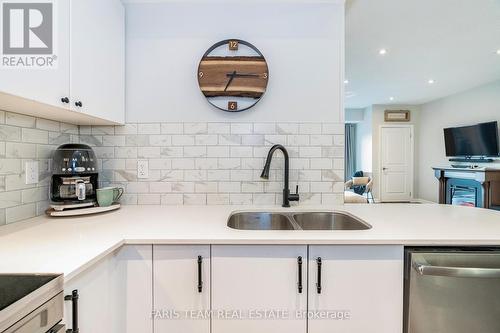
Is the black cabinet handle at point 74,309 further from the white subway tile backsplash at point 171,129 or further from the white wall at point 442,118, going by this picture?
the white wall at point 442,118

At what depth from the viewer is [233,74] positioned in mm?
1667

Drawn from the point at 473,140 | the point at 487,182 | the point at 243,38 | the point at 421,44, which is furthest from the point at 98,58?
the point at 473,140

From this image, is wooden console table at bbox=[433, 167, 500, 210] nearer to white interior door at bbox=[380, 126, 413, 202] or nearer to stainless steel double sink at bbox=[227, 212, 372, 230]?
white interior door at bbox=[380, 126, 413, 202]

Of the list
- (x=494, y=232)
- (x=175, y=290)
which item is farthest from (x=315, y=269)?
(x=494, y=232)

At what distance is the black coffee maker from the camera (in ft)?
4.42

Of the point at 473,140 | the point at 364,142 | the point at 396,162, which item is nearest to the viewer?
the point at 473,140

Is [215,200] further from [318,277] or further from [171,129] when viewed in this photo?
[318,277]

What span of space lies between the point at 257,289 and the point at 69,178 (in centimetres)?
115

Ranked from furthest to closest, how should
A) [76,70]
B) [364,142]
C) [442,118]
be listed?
[364,142] < [442,118] < [76,70]

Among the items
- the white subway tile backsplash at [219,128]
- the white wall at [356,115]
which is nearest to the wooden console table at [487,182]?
the white wall at [356,115]

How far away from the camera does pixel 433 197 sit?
608 cm

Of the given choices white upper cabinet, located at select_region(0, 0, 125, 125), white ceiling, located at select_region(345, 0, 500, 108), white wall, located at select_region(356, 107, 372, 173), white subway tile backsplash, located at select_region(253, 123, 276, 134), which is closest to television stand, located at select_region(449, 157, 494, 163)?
white ceiling, located at select_region(345, 0, 500, 108)

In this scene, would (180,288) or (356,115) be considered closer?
(180,288)

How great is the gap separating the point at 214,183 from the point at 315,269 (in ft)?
2.91
